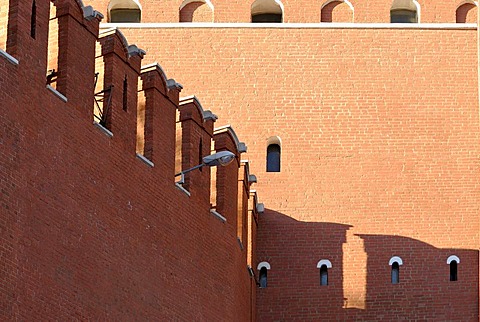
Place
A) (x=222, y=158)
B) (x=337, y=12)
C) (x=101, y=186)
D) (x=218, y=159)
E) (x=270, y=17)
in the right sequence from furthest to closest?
(x=270, y=17)
(x=337, y=12)
(x=218, y=159)
(x=222, y=158)
(x=101, y=186)

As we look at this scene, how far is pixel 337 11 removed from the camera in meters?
36.5

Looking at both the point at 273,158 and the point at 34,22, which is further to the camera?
the point at 273,158

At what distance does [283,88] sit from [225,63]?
1205 mm

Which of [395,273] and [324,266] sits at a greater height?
[324,266]

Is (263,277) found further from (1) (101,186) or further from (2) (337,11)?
(1) (101,186)

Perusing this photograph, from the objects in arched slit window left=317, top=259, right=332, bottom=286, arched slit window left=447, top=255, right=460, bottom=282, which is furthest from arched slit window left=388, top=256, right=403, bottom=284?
arched slit window left=317, top=259, right=332, bottom=286

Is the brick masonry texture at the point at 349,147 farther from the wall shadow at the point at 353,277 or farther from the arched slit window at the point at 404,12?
the arched slit window at the point at 404,12

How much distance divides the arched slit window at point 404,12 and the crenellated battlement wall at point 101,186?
7635mm

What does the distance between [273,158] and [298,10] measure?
120 inches

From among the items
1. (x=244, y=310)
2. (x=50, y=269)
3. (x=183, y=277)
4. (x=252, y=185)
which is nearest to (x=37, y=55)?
(x=50, y=269)

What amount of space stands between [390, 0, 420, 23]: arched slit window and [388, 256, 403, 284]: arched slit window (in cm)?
503

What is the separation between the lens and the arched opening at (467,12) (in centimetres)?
3656

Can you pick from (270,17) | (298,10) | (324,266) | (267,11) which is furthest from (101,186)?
Answer: (270,17)

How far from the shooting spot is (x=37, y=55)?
22328 millimetres
